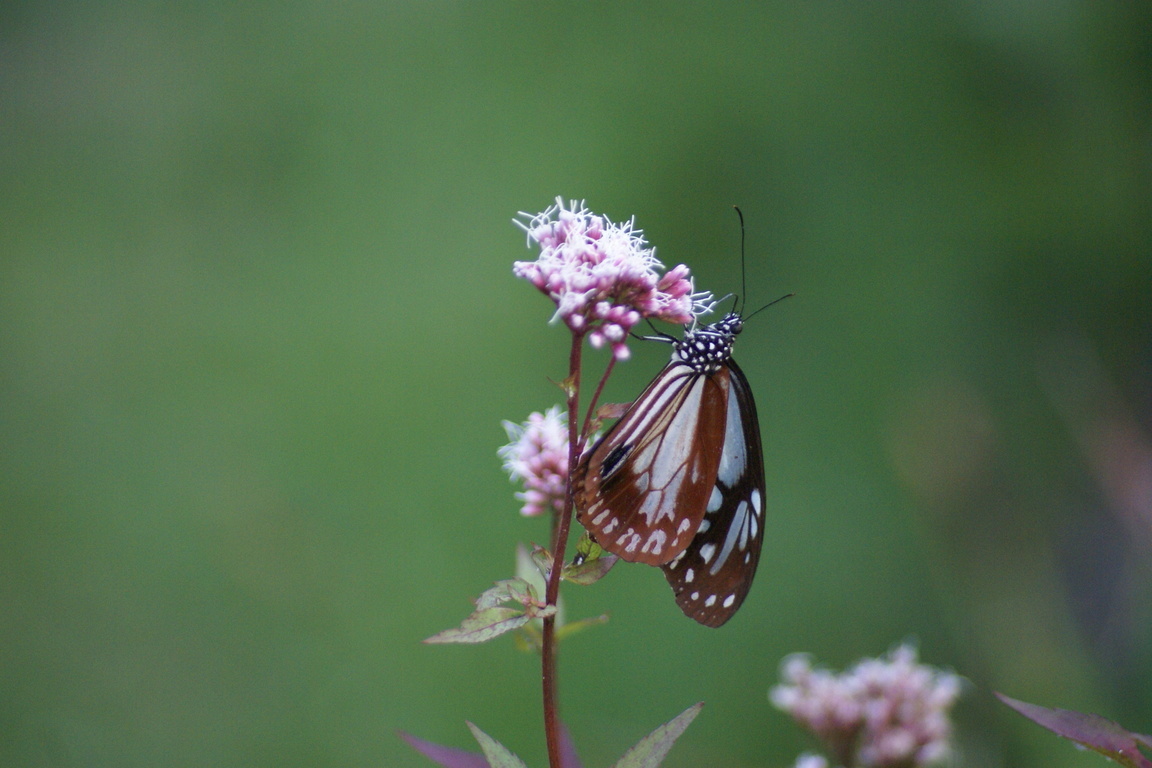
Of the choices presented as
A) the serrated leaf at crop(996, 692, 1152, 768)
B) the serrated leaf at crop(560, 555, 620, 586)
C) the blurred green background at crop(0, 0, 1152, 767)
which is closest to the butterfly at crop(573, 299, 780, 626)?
the serrated leaf at crop(560, 555, 620, 586)

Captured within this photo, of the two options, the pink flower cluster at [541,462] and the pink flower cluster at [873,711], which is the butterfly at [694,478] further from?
the pink flower cluster at [873,711]

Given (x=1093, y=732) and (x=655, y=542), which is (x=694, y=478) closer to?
(x=655, y=542)

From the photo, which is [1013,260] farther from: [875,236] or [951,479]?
[951,479]

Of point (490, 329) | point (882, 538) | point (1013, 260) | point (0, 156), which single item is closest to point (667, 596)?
point (882, 538)

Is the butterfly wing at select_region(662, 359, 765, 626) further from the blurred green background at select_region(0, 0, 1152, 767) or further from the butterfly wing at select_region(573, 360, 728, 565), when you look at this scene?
the blurred green background at select_region(0, 0, 1152, 767)

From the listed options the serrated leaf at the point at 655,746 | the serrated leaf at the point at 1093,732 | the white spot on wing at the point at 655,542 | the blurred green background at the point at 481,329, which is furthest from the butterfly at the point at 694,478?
the blurred green background at the point at 481,329

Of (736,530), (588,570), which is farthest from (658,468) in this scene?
(588,570)
